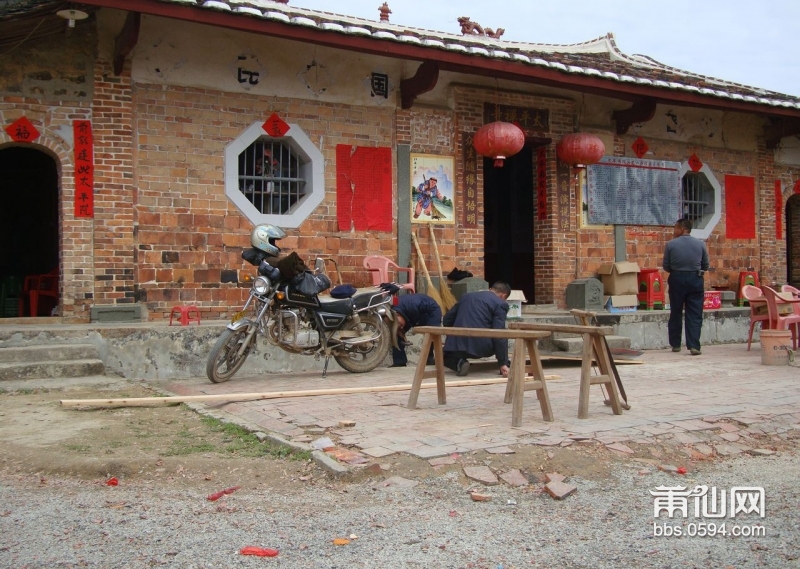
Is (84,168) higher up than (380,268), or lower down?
higher up

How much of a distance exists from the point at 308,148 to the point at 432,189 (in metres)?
1.86

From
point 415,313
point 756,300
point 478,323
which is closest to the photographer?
point 478,323

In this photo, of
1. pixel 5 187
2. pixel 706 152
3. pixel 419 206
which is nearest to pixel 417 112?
pixel 419 206

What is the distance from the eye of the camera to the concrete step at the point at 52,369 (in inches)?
275

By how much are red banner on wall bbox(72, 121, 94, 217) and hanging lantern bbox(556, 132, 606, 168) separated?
6505mm

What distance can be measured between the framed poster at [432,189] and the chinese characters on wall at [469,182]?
0.21m

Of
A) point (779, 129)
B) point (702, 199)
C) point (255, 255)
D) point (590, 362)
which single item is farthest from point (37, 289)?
point (779, 129)

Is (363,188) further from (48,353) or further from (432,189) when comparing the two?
(48,353)

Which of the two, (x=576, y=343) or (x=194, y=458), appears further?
(x=576, y=343)

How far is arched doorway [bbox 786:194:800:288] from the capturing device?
15539 millimetres

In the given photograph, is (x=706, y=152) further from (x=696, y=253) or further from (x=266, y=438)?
(x=266, y=438)

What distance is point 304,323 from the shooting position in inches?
303

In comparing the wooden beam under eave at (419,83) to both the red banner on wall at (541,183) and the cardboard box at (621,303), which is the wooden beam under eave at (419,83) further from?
the cardboard box at (621,303)

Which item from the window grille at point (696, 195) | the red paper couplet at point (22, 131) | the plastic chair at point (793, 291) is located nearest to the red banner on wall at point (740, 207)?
the window grille at point (696, 195)
